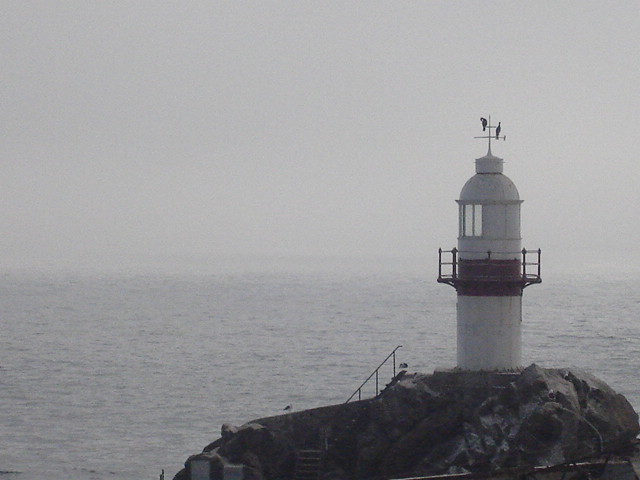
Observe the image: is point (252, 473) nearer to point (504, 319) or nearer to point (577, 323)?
point (504, 319)

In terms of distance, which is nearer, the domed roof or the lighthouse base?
the lighthouse base

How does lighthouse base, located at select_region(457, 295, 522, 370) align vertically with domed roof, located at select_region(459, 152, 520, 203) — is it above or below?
below

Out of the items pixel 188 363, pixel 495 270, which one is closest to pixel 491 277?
pixel 495 270

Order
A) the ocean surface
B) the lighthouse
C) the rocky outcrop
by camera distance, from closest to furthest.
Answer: the rocky outcrop → the lighthouse → the ocean surface

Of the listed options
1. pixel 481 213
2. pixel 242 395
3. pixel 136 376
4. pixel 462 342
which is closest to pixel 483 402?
pixel 462 342

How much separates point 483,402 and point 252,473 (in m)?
7.06

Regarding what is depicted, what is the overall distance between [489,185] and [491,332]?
451 centimetres

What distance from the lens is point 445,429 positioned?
36062 millimetres

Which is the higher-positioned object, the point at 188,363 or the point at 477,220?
the point at 477,220

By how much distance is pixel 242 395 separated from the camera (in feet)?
219

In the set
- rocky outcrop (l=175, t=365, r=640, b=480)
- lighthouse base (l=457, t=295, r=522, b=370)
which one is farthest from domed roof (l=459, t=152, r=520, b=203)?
rocky outcrop (l=175, t=365, r=640, b=480)

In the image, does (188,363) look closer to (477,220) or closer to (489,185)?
(477,220)

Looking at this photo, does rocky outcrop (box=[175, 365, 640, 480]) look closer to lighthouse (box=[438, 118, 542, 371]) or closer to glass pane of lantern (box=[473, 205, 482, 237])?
lighthouse (box=[438, 118, 542, 371])

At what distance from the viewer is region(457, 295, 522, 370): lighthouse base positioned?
37375 mm
